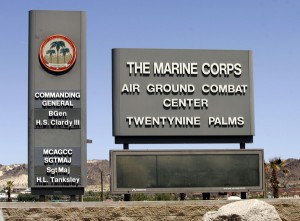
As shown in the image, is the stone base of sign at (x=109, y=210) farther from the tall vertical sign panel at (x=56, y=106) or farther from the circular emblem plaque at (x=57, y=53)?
the circular emblem plaque at (x=57, y=53)

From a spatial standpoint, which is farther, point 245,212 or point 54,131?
point 54,131

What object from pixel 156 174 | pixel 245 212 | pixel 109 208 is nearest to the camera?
pixel 245 212

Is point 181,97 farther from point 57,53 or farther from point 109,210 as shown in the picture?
point 109,210

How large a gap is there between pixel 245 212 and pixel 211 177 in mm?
7941

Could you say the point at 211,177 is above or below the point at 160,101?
below

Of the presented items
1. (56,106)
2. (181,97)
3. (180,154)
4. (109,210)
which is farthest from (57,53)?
(109,210)

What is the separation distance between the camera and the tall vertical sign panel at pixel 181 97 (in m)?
30.1

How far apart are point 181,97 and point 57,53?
6.45m

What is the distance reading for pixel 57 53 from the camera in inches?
1232

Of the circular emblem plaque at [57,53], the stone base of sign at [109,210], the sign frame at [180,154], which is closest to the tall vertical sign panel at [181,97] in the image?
the sign frame at [180,154]

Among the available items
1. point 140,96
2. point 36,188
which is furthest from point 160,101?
point 36,188

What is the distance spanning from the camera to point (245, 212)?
22.0 meters

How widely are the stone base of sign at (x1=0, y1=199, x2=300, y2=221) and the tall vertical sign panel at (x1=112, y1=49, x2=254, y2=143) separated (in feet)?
16.2

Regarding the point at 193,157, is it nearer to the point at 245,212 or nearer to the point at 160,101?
the point at 160,101
